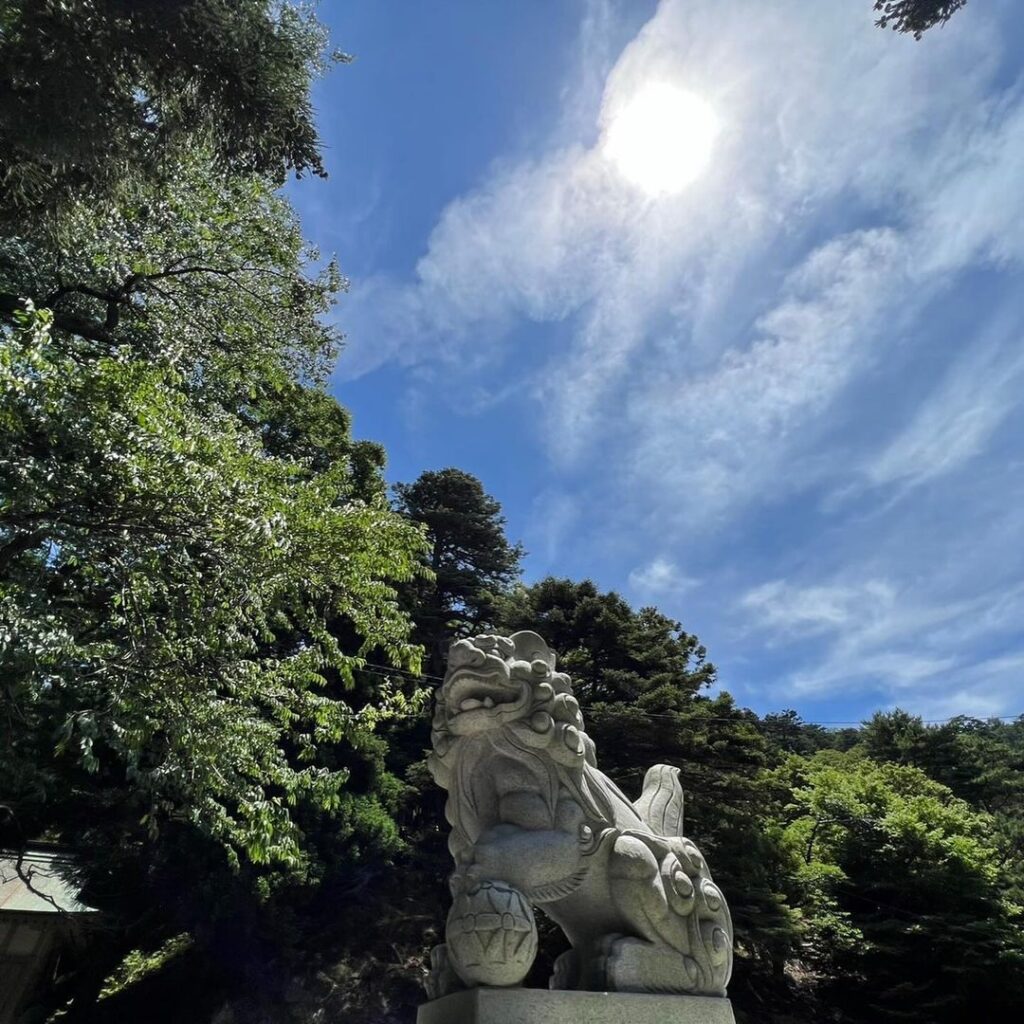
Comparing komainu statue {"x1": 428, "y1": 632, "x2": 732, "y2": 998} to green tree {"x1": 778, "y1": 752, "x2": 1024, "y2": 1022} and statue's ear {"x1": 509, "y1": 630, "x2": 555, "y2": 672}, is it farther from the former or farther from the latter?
green tree {"x1": 778, "y1": 752, "x2": 1024, "y2": 1022}

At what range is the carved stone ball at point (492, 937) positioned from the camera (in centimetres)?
272

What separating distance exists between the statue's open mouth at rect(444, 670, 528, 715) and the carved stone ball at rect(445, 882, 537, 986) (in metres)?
0.76

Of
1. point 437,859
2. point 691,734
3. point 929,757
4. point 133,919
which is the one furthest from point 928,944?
point 133,919

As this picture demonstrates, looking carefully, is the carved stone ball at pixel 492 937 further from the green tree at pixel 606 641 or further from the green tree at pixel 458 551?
the green tree at pixel 458 551

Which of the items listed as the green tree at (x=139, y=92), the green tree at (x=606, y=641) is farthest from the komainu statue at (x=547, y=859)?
the green tree at (x=606, y=641)

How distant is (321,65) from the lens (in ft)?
21.7

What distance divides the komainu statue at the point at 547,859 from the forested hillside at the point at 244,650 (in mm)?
3325

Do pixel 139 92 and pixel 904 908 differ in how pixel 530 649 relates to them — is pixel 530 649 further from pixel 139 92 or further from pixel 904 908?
pixel 904 908

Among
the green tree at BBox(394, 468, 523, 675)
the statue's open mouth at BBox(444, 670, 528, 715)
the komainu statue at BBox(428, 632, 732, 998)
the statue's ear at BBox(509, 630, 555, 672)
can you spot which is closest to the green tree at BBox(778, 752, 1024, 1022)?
the green tree at BBox(394, 468, 523, 675)

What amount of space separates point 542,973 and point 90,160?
12892 millimetres

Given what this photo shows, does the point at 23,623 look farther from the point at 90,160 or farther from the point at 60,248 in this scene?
the point at 60,248

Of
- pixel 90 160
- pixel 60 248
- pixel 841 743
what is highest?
pixel 841 743

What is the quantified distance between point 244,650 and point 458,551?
1413cm

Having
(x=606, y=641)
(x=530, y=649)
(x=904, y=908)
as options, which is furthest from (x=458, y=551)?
(x=530, y=649)
